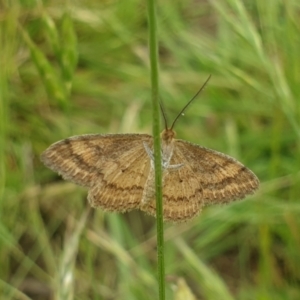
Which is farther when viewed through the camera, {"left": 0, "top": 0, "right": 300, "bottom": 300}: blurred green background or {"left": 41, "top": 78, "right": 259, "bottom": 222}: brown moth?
{"left": 0, "top": 0, "right": 300, "bottom": 300}: blurred green background

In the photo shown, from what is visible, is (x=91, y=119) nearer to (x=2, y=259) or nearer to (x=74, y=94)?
(x=74, y=94)

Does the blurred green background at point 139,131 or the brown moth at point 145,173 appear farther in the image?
the blurred green background at point 139,131

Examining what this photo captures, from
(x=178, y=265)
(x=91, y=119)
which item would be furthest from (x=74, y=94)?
(x=178, y=265)

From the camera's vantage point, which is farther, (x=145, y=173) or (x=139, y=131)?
(x=139, y=131)
